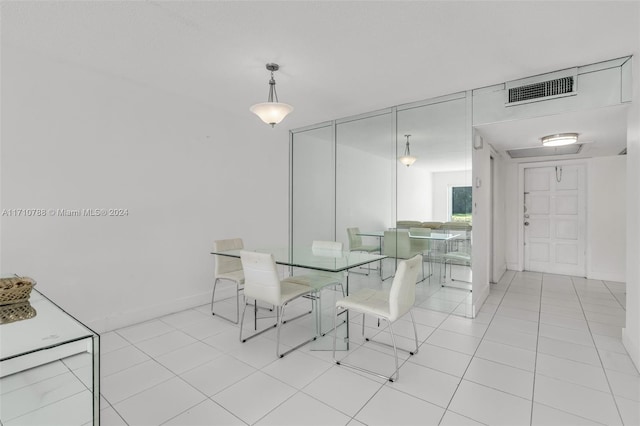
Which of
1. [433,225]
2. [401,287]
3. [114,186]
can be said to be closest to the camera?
[401,287]

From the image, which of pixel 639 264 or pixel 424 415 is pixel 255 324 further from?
pixel 639 264

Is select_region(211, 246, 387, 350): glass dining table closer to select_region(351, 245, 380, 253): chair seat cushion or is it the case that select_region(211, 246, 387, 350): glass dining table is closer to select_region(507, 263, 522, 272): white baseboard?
select_region(351, 245, 380, 253): chair seat cushion

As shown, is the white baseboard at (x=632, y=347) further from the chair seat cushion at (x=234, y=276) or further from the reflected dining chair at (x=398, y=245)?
the chair seat cushion at (x=234, y=276)

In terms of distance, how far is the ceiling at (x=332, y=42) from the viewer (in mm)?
2059

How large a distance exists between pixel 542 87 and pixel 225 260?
382cm

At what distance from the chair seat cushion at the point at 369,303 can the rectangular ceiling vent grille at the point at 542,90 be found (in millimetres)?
2463

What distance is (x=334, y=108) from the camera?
412 centimetres

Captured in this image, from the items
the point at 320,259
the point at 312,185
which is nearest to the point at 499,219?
the point at 312,185

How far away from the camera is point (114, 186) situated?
3135mm

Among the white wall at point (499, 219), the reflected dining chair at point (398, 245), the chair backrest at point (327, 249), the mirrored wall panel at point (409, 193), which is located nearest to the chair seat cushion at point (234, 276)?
the chair backrest at point (327, 249)

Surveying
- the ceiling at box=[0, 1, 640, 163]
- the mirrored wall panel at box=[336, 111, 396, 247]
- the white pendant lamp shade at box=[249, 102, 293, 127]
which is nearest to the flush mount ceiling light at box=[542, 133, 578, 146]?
the ceiling at box=[0, 1, 640, 163]

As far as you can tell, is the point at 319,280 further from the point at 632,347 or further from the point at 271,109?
the point at 632,347

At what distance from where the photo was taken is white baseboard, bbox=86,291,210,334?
302cm

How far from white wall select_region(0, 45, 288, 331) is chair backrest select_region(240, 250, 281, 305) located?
1451 mm
